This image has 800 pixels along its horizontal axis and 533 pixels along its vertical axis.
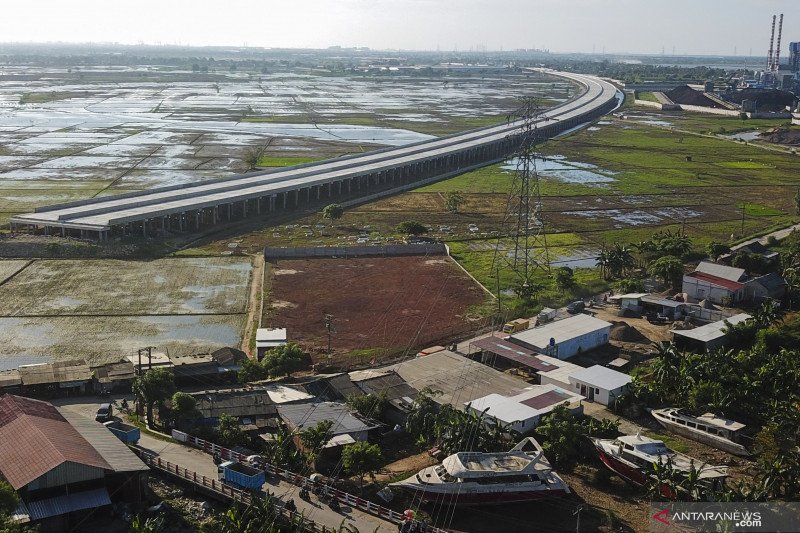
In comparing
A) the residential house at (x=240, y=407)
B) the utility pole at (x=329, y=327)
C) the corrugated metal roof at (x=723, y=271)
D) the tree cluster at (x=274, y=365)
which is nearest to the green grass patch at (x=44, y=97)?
the utility pole at (x=329, y=327)

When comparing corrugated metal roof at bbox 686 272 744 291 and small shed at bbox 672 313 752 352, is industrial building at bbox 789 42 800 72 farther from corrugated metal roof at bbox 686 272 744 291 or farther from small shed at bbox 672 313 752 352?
small shed at bbox 672 313 752 352

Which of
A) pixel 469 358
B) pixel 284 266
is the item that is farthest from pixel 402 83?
pixel 469 358

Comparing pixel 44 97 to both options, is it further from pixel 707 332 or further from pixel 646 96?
pixel 707 332

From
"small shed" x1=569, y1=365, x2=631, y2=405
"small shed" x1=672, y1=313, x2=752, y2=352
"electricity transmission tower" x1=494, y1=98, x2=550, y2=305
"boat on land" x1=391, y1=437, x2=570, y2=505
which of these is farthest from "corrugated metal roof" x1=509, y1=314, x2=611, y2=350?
"boat on land" x1=391, y1=437, x2=570, y2=505

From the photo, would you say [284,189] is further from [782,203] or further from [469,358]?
[782,203]

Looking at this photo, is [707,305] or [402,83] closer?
[707,305]

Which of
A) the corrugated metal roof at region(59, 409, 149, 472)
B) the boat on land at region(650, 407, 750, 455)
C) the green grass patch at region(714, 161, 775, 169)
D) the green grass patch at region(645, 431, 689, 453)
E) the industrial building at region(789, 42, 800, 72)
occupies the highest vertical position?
the industrial building at region(789, 42, 800, 72)

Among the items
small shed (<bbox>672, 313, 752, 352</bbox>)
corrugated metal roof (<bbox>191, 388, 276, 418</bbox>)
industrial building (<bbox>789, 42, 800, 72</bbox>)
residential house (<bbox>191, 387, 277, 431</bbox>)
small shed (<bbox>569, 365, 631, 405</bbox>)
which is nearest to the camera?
residential house (<bbox>191, 387, 277, 431</bbox>)
